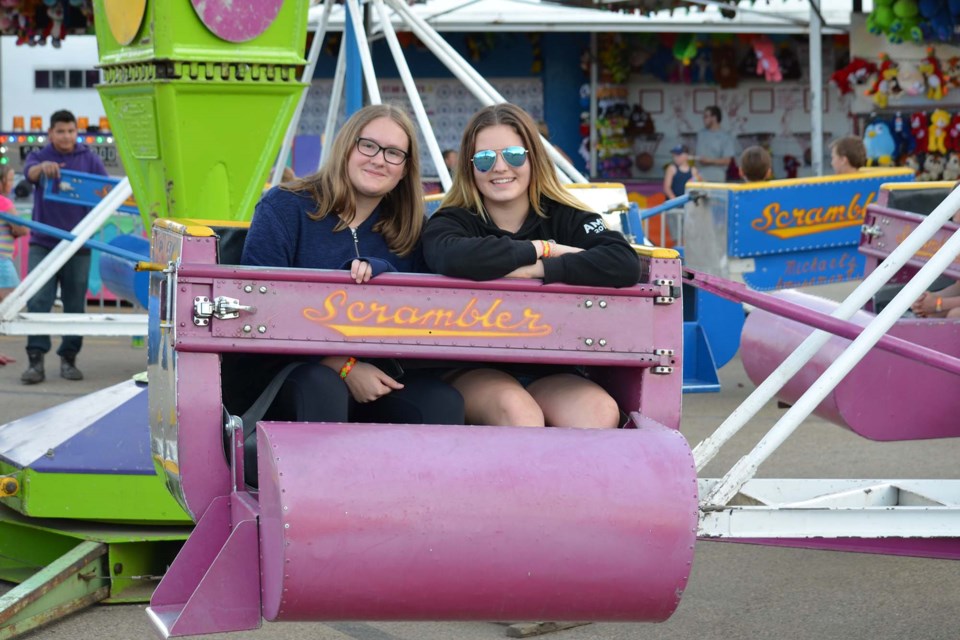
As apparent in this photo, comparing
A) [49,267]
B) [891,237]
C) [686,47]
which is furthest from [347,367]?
[686,47]

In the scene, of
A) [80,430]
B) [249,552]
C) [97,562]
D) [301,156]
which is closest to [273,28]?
[80,430]

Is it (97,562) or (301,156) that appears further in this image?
(301,156)

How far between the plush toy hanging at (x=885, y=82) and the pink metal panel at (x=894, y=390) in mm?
7467

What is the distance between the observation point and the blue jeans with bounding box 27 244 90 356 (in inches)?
336

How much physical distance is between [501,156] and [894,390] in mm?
1742

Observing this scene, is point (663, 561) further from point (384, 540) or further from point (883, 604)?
point (883, 604)

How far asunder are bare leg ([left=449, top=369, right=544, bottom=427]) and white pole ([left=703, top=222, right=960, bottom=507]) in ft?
1.68

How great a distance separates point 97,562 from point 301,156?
11874 mm

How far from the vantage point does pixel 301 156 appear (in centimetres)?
1598

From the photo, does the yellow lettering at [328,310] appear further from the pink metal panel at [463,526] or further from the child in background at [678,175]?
the child in background at [678,175]

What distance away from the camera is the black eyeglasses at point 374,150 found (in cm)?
361

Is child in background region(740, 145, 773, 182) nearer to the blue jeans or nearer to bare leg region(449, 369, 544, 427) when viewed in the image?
the blue jeans

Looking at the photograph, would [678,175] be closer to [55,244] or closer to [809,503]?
[55,244]

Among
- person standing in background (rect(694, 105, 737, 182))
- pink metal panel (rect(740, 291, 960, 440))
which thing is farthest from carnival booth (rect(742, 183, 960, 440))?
person standing in background (rect(694, 105, 737, 182))
